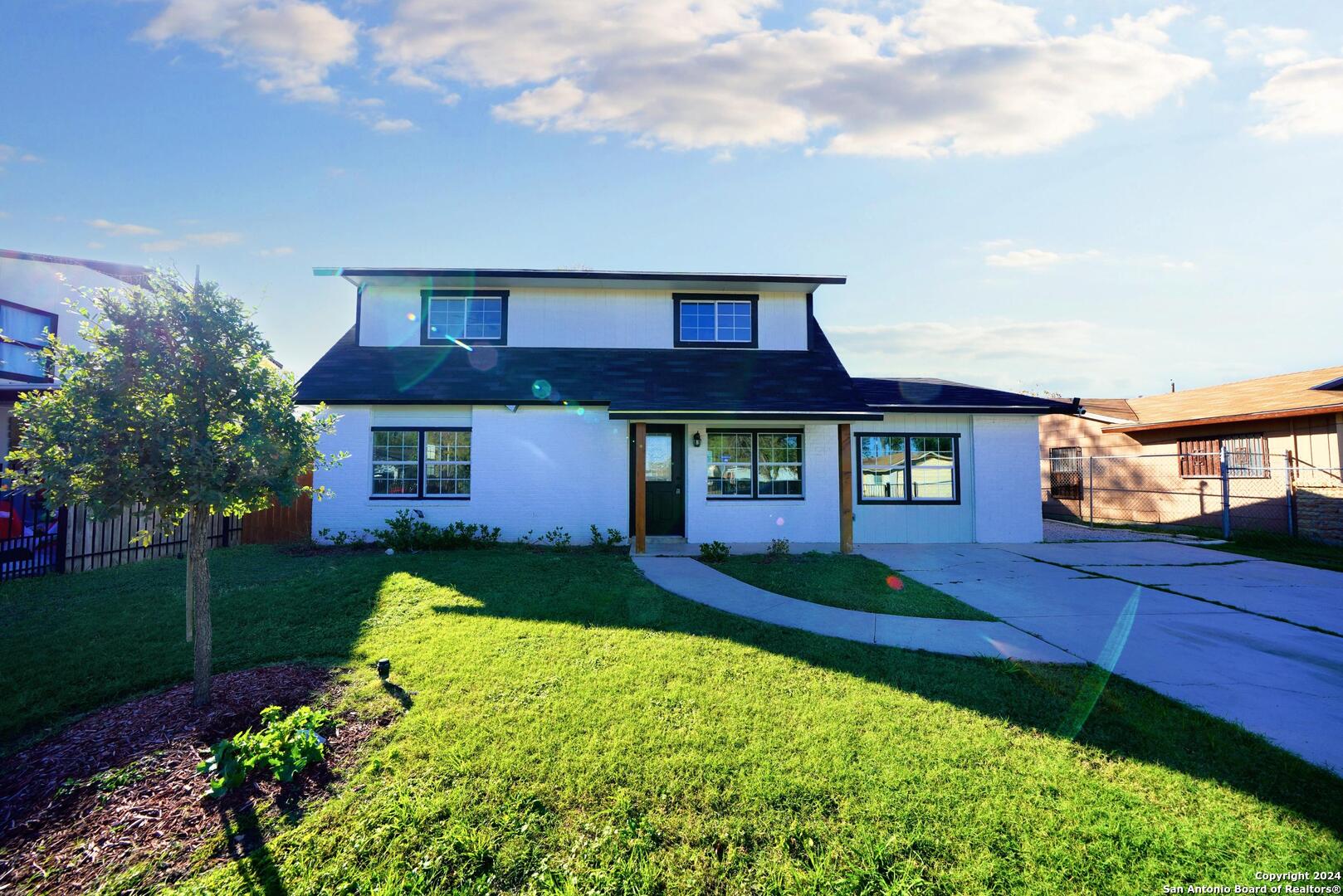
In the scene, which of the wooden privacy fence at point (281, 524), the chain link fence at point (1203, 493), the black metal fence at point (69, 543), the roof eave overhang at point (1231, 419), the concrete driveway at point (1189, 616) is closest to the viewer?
the concrete driveway at point (1189, 616)

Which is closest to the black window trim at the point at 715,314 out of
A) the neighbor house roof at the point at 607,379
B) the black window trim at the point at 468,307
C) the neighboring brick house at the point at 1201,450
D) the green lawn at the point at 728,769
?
the neighbor house roof at the point at 607,379

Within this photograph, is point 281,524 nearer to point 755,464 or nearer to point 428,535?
point 428,535

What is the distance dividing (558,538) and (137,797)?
8.74 meters

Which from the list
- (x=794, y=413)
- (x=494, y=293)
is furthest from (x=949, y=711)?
(x=494, y=293)

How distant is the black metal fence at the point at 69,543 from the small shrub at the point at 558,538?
597 cm

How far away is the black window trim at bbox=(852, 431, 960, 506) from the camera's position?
13156 mm

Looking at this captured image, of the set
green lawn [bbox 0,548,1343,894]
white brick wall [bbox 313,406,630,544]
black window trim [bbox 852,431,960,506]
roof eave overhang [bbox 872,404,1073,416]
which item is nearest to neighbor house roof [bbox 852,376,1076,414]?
roof eave overhang [bbox 872,404,1073,416]

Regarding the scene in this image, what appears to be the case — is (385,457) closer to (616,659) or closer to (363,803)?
(616,659)

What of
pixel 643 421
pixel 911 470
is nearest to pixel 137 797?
pixel 643 421

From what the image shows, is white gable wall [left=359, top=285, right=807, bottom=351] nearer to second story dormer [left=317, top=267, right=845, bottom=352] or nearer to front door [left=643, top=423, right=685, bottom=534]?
second story dormer [left=317, top=267, right=845, bottom=352]

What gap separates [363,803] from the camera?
10.9 feet

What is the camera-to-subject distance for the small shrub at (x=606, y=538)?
1180 cm

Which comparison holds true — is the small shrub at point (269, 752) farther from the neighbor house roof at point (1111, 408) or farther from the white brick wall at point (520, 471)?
the neighbor house roof at point (1111, 408)

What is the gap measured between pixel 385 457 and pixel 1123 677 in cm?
1268
